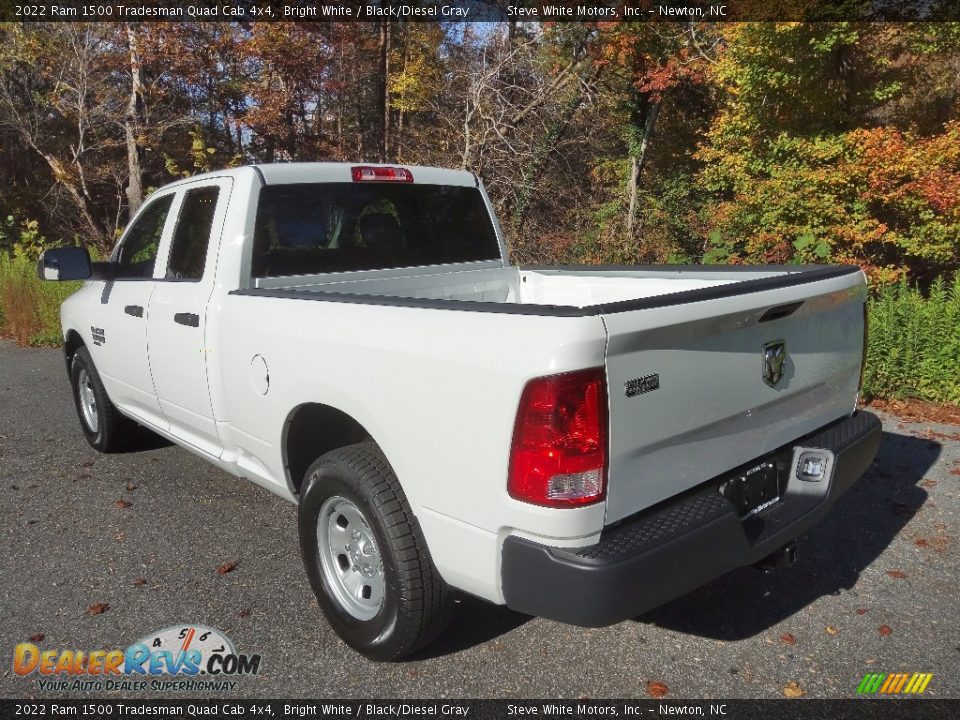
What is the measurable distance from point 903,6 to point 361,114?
1430 cm

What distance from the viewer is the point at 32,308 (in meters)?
10.8

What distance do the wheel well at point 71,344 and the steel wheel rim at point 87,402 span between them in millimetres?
188

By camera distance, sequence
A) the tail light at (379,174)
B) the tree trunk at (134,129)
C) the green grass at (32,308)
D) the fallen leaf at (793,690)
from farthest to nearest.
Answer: the tree trunk at (134,129) < the green grass at (32,308) < the tail light at (379,174) < the fallen leaf at (793,690)

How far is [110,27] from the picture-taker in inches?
604

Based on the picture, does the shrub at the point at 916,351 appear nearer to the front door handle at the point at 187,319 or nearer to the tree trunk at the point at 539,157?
the front door handle at the point at 187,319

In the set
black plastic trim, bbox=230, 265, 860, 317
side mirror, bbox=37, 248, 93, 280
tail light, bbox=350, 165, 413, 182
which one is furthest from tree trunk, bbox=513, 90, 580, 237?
black plastic trim, bbox=230, 265, 860, 317

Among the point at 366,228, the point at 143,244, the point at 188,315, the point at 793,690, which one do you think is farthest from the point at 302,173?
the point at 793,690

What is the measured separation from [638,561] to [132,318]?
344 cm

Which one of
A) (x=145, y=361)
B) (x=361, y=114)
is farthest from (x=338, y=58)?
(x=145, y=361)

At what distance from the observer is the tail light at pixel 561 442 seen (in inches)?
83.0

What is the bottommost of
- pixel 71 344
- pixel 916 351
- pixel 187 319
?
pixel 916 351

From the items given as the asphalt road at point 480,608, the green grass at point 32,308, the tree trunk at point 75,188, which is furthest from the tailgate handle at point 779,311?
the tree trunk at point 75,188

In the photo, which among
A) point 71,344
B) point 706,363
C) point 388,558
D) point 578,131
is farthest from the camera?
point 578,131

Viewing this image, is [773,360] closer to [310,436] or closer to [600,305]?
[600,305]
